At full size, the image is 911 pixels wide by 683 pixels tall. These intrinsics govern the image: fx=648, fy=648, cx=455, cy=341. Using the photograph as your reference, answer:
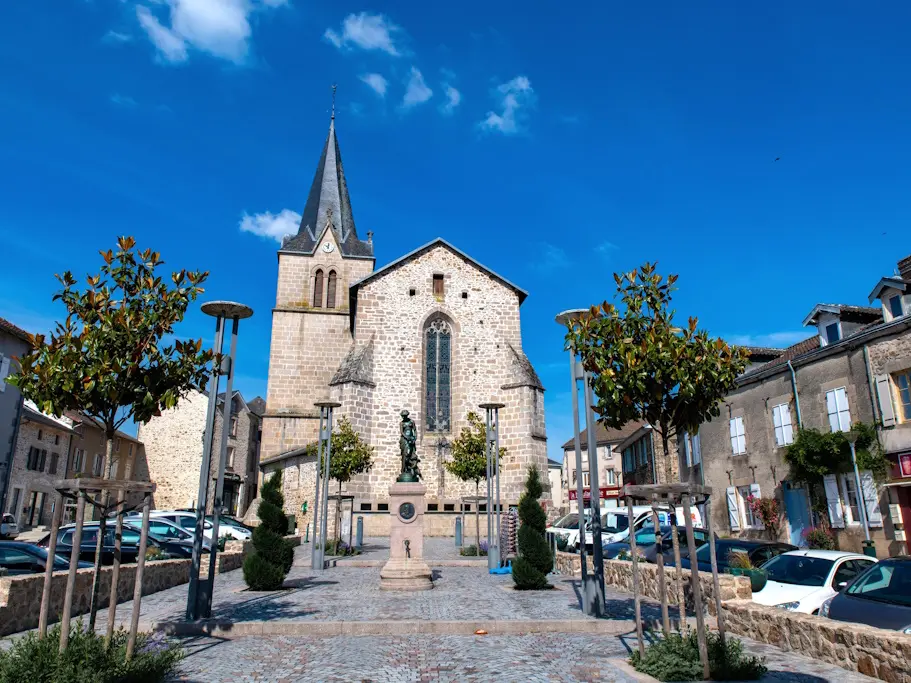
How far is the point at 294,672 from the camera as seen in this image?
255 inches

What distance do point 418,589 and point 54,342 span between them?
8422 millimetres

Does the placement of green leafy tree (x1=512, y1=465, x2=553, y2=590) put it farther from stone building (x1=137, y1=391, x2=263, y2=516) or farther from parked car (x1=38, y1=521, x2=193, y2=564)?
stone building (x1=137, y1=391, x2=263, y2=516)

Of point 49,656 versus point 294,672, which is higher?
point 49,656

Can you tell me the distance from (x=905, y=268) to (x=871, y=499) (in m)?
6.67

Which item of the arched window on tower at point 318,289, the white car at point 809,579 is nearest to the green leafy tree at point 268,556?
the white car at point 809,579

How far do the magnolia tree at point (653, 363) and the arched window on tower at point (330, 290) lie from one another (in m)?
29.8

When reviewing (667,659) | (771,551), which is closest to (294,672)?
(667,659)

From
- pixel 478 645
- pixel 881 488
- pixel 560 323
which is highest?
pixel 560 323

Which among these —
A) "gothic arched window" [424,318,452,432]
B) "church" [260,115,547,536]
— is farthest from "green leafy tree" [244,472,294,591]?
"gothic arched window" [424,318,452,432]

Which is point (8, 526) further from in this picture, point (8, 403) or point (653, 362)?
point (653, 362)

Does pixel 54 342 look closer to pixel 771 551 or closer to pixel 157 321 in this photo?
pixel 157 321

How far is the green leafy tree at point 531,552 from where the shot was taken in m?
12.0

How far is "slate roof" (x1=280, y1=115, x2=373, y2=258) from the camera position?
37.9m

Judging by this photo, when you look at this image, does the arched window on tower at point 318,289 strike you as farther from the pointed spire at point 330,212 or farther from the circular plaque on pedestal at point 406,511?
the circular plaque on pedestal at point 406,511
